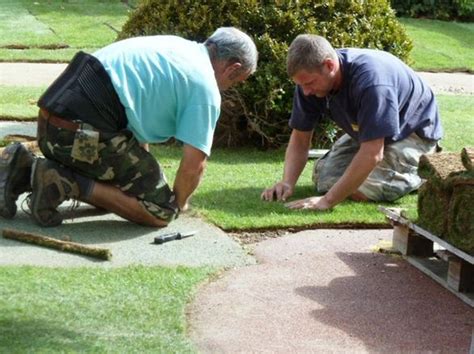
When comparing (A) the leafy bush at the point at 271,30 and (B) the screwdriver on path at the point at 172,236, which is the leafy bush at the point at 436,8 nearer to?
(A) the leafy bush at the point at 271,30

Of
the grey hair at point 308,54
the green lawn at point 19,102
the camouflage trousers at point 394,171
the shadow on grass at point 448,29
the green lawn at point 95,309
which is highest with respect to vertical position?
the grey hair at point 308,54

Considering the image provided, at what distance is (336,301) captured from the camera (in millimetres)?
5125

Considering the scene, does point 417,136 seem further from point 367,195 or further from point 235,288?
point 235,288

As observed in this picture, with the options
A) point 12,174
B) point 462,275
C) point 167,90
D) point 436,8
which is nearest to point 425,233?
point 462,275

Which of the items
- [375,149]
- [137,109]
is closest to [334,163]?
[375,149]

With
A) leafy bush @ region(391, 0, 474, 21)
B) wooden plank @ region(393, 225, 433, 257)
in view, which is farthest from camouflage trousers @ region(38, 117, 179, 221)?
leafy bush @ region(391, 0, 474, 21)

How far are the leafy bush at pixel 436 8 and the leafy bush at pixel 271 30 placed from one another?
37.5ft

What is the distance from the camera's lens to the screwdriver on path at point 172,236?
5928 mm

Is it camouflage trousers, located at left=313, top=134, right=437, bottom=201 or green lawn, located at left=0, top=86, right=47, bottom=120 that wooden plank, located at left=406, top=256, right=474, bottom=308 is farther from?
green lawn, located at left=0, top=86, right=47, bottom=120

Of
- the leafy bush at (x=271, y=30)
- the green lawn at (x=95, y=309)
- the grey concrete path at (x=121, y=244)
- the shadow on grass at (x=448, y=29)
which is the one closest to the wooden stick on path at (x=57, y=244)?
the grey concrete path at (x=121, y=244)

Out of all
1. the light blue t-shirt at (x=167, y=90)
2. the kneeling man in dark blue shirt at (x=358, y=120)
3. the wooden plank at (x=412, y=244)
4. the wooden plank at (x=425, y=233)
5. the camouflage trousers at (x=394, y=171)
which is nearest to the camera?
the wooden plank at (x=425, y=233)

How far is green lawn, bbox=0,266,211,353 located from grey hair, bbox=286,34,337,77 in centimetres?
154

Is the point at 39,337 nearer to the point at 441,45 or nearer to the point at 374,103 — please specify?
the point at 374,103

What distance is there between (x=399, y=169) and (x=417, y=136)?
0.85ft
